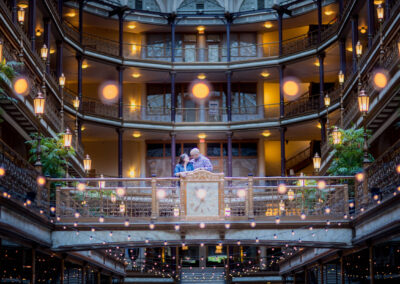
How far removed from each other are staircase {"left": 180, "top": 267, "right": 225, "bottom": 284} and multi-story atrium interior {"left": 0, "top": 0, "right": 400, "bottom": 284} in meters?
0.10

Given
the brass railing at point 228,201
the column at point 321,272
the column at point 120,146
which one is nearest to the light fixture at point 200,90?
the column at point 120,146

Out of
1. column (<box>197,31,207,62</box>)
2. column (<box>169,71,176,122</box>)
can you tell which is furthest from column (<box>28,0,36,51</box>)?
column (<box>197,31,207,62</box>)

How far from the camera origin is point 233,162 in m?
46.4

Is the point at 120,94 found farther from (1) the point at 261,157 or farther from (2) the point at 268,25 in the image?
(2) the point at 268,25

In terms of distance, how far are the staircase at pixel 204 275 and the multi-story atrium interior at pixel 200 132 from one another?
0.10m

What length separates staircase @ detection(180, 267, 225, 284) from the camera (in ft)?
134

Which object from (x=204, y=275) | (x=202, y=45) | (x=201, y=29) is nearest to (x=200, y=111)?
(x=202, y=45)

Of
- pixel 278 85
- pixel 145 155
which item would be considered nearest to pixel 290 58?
pixel 278 85

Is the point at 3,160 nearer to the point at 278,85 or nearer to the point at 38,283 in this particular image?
the point at 38,283

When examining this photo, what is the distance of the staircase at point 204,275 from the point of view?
1608 inches

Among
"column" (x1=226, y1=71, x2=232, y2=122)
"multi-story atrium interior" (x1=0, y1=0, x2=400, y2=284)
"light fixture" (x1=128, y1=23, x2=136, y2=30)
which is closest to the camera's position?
"multi-story atrium interior" (x1=0, y1=0, x2=400, y2=284)

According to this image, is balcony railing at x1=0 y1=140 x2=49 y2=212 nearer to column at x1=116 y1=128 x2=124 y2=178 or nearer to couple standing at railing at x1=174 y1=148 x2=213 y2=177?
couple standing at railing at x1=174 y1=148 x2=213 y2=177

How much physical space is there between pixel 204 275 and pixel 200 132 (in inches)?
319

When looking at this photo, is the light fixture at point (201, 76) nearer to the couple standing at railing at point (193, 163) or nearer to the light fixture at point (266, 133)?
the light fixture at point (266, 133)
